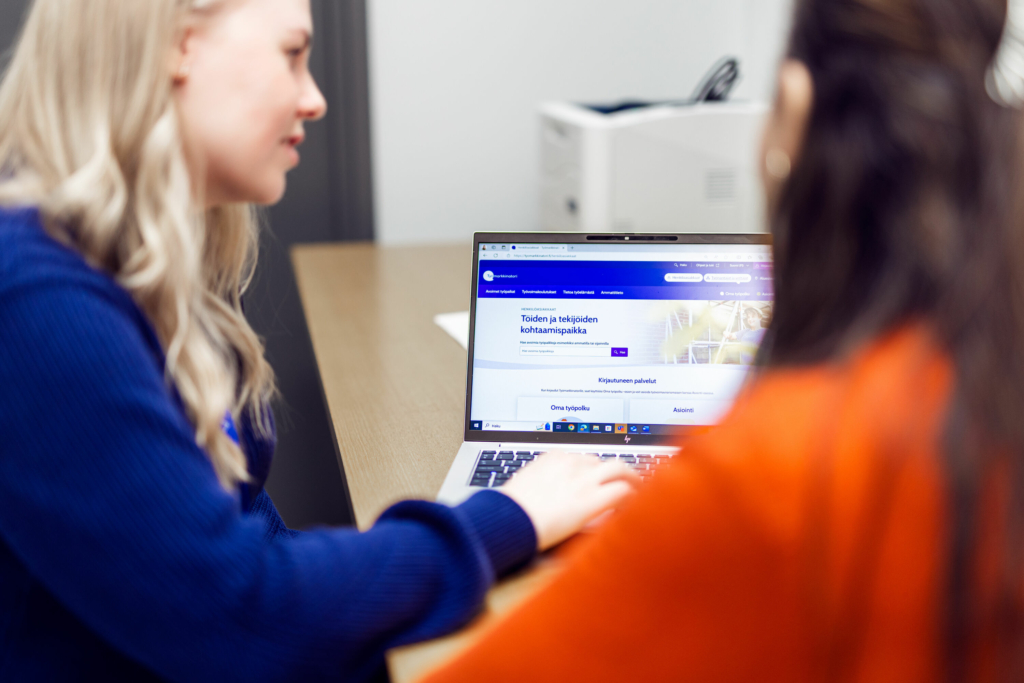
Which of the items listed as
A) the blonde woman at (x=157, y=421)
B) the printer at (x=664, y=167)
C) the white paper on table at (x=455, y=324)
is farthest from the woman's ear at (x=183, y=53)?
the printer at (x=664, y=167)

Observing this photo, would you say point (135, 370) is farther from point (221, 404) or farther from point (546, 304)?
point (546, 304)

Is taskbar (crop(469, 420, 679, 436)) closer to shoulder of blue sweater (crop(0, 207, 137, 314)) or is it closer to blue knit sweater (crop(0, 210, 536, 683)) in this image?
blue knit sweater (crop(0, 210, 536, 683))

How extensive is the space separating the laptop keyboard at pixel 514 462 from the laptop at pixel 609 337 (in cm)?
1

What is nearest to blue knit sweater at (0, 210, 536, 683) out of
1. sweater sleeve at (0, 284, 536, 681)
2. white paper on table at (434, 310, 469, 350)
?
sweater sleeve at (0, 284, 536, 681)

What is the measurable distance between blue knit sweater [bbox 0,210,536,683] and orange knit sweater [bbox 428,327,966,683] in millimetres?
190

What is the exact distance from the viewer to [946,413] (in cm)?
38

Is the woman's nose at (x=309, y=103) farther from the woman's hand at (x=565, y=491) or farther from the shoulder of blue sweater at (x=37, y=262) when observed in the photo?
the woman's hand at (x=565, y=491)

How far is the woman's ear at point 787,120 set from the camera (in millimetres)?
437

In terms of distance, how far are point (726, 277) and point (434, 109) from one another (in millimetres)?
1449

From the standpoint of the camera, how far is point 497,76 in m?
2.20

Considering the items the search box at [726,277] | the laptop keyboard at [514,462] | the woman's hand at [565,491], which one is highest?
the search box at [726,277]

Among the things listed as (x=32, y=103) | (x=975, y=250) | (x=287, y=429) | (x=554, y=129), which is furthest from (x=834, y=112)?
(x=287, y=429)

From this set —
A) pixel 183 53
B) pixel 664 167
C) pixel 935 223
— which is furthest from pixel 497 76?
pixel 935 223

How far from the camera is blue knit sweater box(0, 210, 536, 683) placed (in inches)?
19.8
